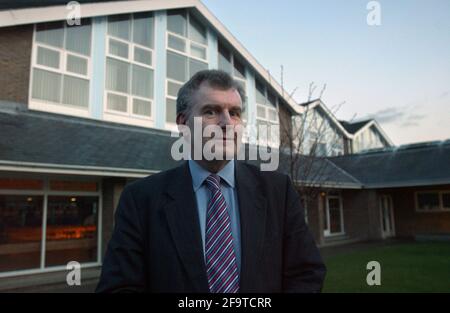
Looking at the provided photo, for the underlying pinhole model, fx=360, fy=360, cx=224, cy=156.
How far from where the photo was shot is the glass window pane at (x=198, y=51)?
14.0 metres

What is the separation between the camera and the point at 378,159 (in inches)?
830

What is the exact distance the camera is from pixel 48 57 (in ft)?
32.9

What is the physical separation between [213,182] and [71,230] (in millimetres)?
9337

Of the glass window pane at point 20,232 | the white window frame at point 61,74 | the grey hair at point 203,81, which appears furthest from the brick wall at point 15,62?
Answer: the grey hair at point 203,81

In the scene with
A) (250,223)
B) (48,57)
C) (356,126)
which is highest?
(356,126)

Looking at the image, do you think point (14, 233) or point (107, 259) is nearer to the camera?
point (107, 259)

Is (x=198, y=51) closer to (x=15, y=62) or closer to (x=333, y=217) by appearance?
(x=15, y=62)

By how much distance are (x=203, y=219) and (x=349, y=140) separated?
27.2 metres

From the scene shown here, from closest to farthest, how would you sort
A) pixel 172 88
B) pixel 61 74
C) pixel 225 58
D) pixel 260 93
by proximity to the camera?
pixel 61 74, pixel 172 88, pixel 225 58, pixel 260 93

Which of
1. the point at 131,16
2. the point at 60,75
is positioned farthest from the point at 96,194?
the point at 131,16

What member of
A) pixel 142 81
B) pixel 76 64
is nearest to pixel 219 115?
pixel 76 64

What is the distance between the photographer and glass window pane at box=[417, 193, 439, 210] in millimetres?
19008

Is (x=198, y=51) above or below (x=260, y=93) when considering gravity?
above

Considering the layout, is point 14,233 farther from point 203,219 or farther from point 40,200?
point 203,219
